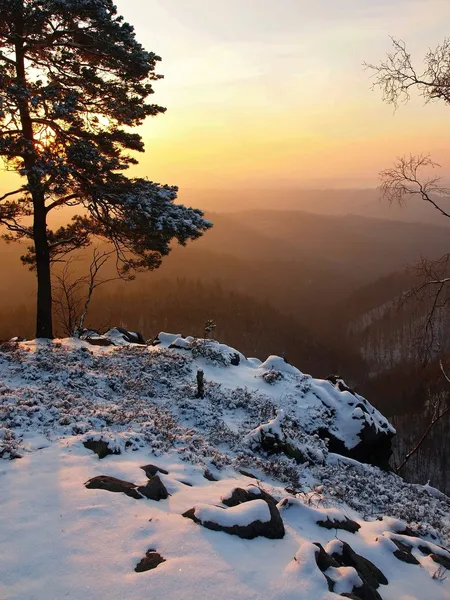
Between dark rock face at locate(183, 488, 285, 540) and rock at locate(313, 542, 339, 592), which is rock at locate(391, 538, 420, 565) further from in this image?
dark rock face at locate(183, 488, 285, 540)

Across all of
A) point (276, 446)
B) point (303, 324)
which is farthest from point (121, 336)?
point (303, 324)

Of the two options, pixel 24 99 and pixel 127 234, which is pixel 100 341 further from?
pixel 24 99

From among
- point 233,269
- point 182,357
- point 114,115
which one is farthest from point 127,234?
point 233,269

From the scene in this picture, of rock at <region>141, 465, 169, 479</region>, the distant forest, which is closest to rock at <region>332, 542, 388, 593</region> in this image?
rock at <region>141, 465, 169, 479</region>

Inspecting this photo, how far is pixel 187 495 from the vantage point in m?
6.04

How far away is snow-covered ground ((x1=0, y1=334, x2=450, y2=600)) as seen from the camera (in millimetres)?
4086

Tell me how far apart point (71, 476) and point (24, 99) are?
949 centimetres

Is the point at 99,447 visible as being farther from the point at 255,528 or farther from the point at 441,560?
the point at 441,560

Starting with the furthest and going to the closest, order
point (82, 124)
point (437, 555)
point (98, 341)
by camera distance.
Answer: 1. point (98, 341)
2. point (82, 124)
3. point (437, 555)

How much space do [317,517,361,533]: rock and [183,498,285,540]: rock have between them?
1.24m

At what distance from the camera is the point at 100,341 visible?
15.6 meters

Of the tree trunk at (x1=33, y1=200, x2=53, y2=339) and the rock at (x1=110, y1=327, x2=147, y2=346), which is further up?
the tree trunk at (x1=33, y1=200, x2=53, y2=339)

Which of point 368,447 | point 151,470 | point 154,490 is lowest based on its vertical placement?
point 368,447

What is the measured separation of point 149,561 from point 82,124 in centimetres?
1197
